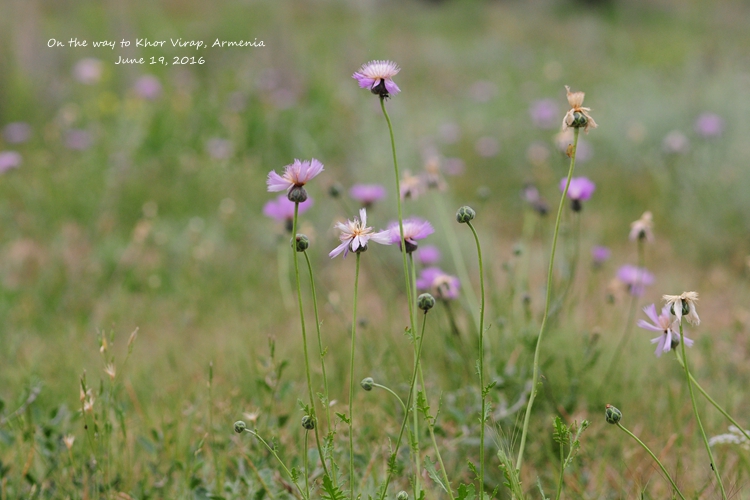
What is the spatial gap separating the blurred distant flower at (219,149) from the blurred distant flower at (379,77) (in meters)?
3.09

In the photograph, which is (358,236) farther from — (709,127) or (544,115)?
(544,115)

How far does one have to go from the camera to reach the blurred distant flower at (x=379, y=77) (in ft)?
2.93

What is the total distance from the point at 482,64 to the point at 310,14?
14.3 feet

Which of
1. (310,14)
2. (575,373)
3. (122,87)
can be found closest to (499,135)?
(122,87)

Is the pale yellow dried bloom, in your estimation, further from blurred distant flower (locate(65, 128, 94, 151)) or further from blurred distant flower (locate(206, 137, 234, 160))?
blurred distant flower (locate(65, 128, 94, 151))

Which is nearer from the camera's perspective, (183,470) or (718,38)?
(183,470)

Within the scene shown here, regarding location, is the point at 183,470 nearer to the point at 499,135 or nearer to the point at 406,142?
the point at 406,142

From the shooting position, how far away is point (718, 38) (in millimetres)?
8250

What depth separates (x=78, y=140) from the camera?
13.3ft

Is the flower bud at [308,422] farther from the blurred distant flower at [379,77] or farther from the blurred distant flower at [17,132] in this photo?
the blurred distant flower at [17,132]

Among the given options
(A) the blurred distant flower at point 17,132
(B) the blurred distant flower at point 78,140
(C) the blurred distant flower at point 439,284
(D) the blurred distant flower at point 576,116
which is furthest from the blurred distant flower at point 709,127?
(A) the blurred distant flower at point 17,132

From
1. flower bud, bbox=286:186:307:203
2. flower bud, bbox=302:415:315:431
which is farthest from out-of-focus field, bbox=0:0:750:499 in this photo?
flower bud, bbox=286:186:307:203

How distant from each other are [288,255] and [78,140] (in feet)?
7.05

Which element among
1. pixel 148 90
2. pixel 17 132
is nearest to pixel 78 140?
pixel 17 132
